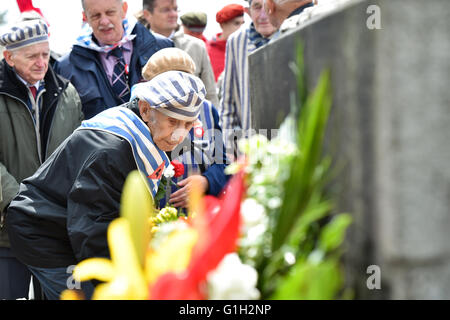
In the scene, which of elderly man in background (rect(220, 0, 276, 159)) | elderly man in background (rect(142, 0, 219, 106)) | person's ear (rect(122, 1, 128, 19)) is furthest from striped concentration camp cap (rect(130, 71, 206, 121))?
elderly man in background (rect(142, 0, 219, 106))

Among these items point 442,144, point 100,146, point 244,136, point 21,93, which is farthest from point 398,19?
point 21,93

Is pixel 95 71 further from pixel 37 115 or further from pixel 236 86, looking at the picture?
pixel 236 86

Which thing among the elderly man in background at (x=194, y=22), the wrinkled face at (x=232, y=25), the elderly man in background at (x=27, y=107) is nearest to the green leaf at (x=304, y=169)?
the elderly man in background at (x=27, y=107)

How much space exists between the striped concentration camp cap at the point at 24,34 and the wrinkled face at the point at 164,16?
1185mm

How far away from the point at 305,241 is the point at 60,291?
1657mm

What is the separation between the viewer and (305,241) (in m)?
1.51

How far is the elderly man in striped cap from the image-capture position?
2.52 metres

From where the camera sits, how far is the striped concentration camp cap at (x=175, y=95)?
2.63 meters

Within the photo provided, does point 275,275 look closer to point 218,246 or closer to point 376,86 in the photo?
point 218,246

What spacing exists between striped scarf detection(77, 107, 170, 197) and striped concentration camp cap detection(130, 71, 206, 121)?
119mm

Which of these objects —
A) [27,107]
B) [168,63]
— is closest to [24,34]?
[27,107]

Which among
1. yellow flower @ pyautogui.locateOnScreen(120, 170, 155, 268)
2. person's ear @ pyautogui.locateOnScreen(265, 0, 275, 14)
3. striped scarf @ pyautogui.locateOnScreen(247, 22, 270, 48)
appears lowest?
yellow flower @ pyautogui.locateOnScreen(120, 170, 155, 268)

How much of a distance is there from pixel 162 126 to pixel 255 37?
152cm

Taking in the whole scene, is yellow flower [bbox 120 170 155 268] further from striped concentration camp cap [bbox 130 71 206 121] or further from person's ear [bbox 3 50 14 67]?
person's ear [bbox 3 50 14 67]
